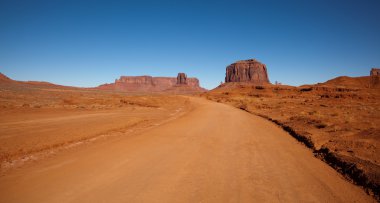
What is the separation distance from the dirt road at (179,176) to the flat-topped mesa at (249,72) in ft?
550

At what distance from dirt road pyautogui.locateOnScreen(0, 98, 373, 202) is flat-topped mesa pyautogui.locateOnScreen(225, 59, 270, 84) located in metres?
168

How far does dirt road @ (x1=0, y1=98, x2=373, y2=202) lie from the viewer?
4.88 meters

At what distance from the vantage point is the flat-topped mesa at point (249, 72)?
17212cm

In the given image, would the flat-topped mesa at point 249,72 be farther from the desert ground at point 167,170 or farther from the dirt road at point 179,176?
the dirt road at point 179,176

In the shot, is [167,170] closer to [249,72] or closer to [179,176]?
[179,176]

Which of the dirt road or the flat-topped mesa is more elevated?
the flat-topped mesa

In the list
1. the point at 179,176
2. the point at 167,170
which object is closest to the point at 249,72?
the point at 167,170

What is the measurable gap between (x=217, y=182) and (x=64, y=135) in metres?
8.11

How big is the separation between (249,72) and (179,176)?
575ft

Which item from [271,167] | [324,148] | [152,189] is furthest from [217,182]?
[324,148]

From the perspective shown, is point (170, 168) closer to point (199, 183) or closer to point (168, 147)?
point (199, 183)

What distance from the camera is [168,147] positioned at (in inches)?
355

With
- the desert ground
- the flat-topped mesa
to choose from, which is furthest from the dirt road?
the flat-topped mesa

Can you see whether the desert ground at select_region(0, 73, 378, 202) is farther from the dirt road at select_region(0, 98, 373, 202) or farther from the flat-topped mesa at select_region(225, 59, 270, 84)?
the flat-topped mesa at select_region(225, 59, 270, 84)
